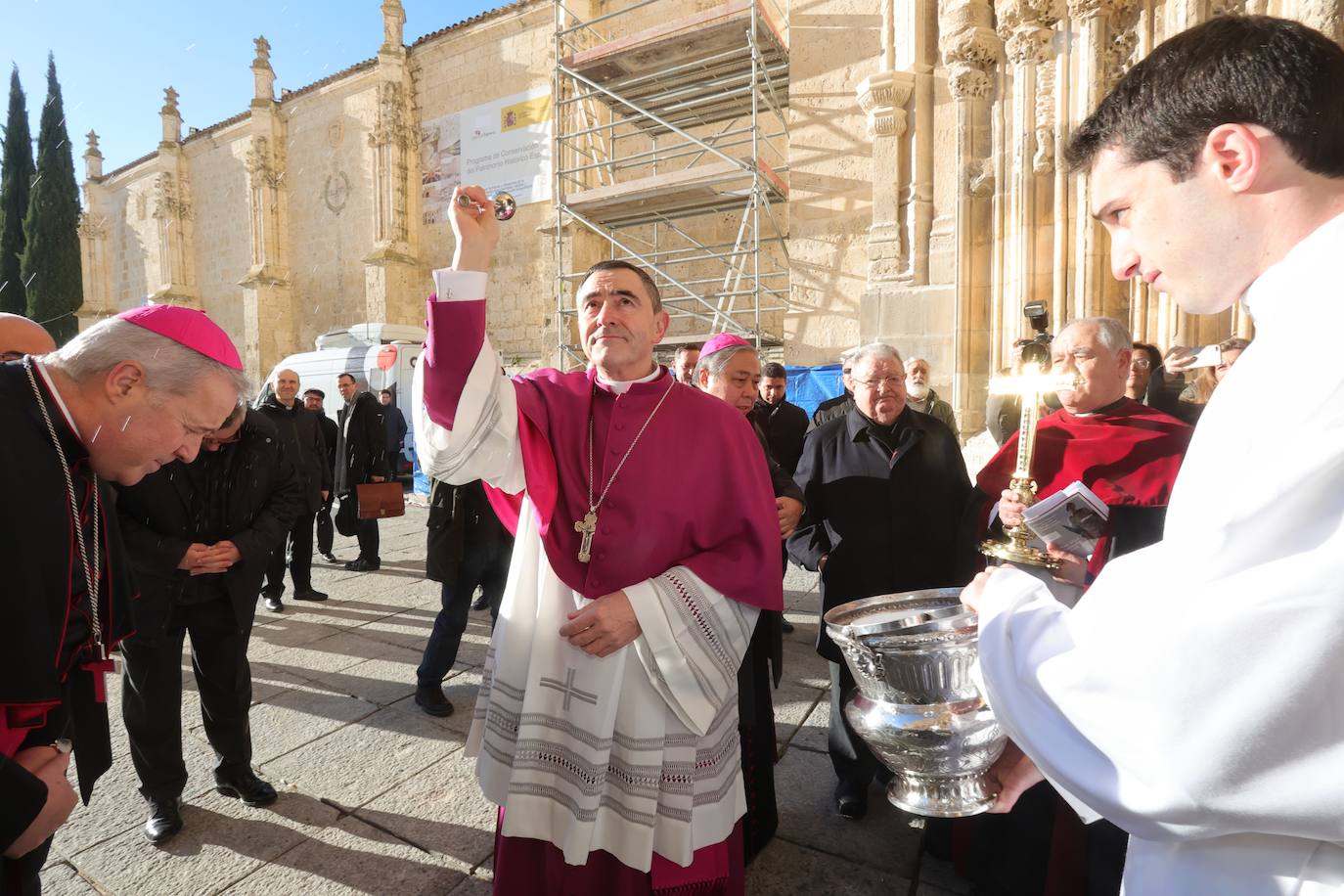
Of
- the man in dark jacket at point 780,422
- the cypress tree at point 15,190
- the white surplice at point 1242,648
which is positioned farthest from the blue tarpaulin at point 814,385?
the cypress tree at point 15,190

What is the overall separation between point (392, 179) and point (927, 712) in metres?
18.9

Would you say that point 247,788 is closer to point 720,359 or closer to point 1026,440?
point 720,359

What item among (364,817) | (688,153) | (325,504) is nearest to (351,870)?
(364,817)

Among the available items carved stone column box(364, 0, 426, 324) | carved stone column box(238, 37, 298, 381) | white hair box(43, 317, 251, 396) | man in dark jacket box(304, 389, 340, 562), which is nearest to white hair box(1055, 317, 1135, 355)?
white hair box(43, 317, 251, 396)

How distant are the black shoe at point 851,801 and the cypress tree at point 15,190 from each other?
1192 inches

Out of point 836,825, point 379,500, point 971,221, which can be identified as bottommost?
point 836,825

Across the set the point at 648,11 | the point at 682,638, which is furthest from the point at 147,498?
the point at 648,11

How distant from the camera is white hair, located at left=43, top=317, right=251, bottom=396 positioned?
1.34 metres

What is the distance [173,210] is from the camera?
75.0 feet

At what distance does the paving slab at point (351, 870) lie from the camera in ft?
7.16

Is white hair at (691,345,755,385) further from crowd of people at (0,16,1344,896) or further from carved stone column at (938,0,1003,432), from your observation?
carved stone column at (938,0,1003,432)

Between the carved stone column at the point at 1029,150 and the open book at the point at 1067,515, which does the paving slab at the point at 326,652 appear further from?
the carved stone column at the point at 1029,150

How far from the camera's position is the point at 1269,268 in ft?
2.58

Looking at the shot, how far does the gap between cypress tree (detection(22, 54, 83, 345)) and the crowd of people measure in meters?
27.8
